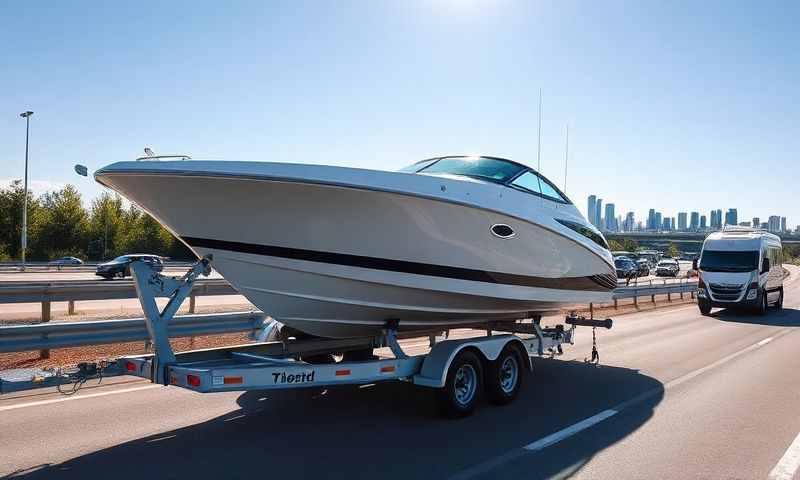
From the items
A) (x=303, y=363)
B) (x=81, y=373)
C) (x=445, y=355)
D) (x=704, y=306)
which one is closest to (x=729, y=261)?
(x=704, y=306)

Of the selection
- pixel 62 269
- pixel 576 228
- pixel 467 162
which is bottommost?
pixel 62 269

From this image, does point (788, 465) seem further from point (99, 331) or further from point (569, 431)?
point (99, 331)

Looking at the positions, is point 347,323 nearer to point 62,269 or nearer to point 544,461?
point 544,461

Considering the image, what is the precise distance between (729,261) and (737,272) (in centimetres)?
58

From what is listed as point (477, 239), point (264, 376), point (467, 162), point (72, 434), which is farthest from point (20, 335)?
point (467, 162)

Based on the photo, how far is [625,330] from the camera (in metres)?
15.0

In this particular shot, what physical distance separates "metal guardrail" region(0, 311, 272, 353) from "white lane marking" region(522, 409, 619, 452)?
12.6 ft

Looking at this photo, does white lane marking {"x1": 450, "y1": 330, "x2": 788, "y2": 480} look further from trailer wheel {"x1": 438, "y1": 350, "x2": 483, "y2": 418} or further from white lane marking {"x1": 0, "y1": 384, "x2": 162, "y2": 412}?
white lane marking {"x1": 0, "y1": 384, "x2": 162, "y2": 412}

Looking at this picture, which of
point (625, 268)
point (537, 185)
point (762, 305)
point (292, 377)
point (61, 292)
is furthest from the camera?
point (625, 268)

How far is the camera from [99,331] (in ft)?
22.7

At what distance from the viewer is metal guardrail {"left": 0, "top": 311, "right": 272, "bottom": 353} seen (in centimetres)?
625

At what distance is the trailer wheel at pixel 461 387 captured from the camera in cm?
636

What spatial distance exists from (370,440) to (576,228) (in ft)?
14.4

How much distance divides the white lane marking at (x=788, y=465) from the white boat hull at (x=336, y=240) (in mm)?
3139
